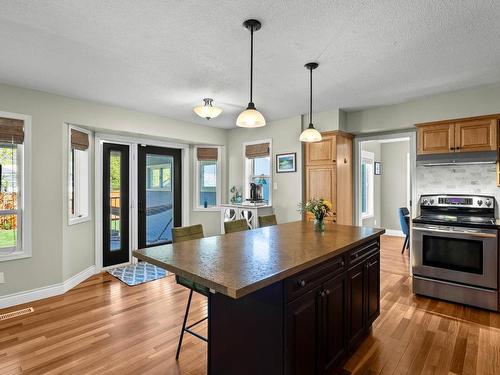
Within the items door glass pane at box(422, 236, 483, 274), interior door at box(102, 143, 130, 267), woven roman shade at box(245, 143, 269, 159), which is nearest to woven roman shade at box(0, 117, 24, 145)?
interior door at box(102, 143, 130, 267)

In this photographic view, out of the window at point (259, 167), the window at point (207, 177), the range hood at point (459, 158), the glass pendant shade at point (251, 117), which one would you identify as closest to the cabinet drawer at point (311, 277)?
the glass pendant shade at point (251, 117)

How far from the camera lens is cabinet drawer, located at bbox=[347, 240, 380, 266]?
221 centimetres

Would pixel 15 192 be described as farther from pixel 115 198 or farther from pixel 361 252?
pixel 361 252

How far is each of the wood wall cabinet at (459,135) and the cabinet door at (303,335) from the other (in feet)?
9.73

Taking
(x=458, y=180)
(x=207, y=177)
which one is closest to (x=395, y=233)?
(x=458, y=180)

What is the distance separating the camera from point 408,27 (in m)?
2.15

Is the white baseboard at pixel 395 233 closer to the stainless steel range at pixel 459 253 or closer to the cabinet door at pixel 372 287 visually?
the stainless steel range at pixel 459 253

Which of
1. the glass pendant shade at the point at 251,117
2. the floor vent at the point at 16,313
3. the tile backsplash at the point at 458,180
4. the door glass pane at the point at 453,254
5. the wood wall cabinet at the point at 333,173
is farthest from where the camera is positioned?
the wood wall cabinet at the point at 333,173

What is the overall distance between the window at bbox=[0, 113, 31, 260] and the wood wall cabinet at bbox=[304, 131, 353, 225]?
12.6 feet

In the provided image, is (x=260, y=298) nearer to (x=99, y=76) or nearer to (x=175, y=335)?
(x=175, y=335)

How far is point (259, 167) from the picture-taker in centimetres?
555

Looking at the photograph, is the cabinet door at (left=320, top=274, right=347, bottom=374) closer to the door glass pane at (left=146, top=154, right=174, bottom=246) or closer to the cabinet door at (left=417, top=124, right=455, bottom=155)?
the cabinet door at (left=417, top=124, right=455, bottom=155)

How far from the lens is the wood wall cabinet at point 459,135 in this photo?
3338mm

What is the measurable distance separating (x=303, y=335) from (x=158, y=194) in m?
4.28
